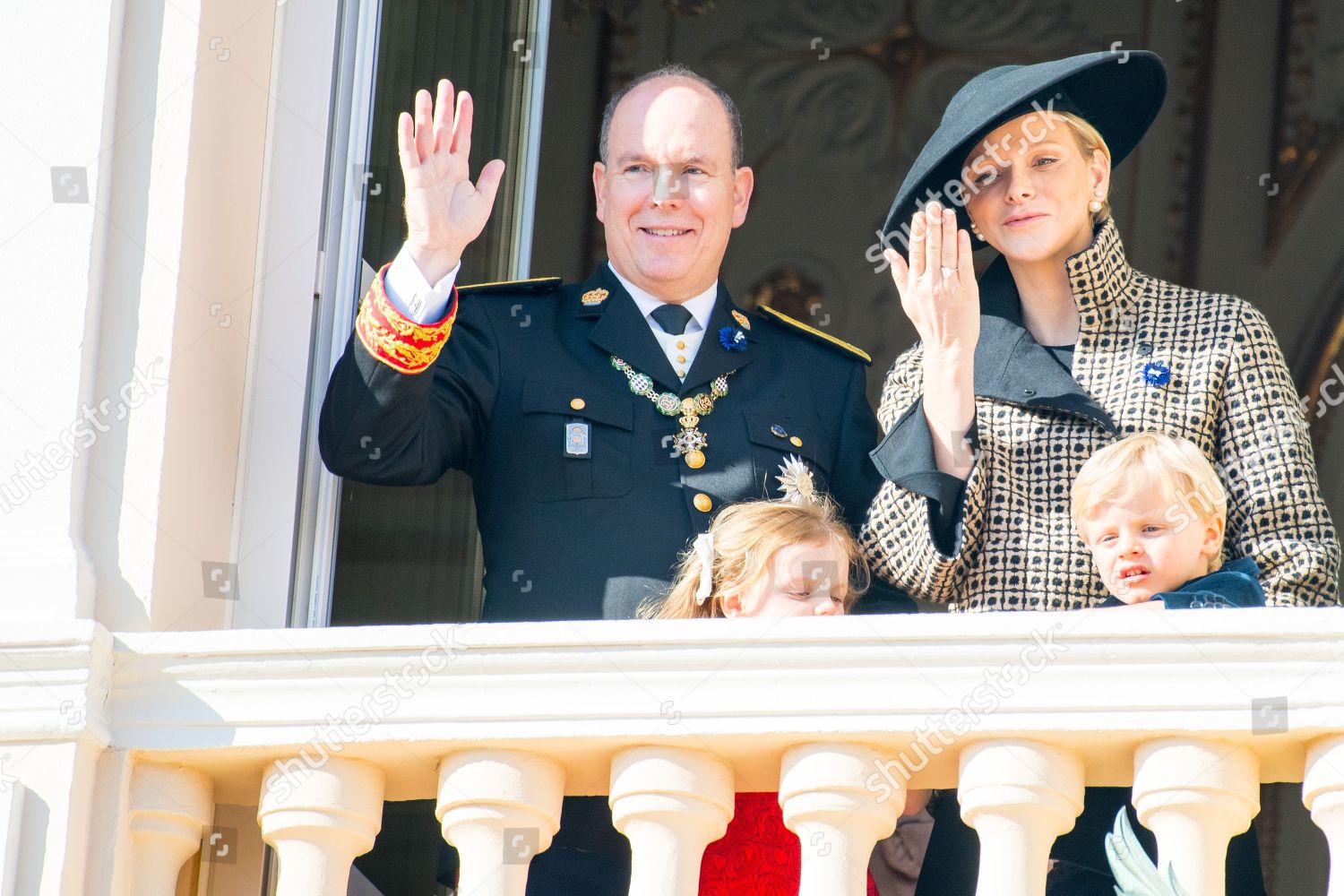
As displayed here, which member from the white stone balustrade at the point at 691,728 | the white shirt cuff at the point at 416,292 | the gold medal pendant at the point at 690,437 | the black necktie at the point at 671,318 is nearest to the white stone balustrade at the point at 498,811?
the white stone balustrade at the point at 691,728

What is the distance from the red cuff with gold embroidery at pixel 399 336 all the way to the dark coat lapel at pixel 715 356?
0.53 meters

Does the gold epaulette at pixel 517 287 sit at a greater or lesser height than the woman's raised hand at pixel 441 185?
greater

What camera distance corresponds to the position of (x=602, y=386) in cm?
357

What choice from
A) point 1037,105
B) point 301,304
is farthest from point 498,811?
point 1037,105

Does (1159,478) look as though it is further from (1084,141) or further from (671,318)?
(671,318)

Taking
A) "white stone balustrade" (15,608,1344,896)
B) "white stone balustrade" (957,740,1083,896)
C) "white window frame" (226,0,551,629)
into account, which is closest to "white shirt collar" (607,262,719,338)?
"white window frame" (226,0,551,629)

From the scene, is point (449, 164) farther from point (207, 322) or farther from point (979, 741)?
point (979, 741)

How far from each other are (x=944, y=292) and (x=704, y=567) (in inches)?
19.6

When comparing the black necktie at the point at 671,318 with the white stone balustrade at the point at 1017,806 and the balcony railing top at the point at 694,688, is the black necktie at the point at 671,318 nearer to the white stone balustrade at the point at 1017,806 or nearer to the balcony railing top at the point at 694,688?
the balcony railing top at the point at 694,688

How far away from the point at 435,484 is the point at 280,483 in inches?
28.9

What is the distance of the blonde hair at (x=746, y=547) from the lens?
3.24 m

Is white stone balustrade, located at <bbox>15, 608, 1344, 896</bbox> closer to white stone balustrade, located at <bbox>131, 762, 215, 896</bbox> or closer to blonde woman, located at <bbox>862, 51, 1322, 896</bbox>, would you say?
white stone balustrade, located at <bbox>131, 762, 215, 896</bbox>

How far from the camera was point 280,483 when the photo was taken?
333cm

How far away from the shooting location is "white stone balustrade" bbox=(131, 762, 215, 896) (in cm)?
291
